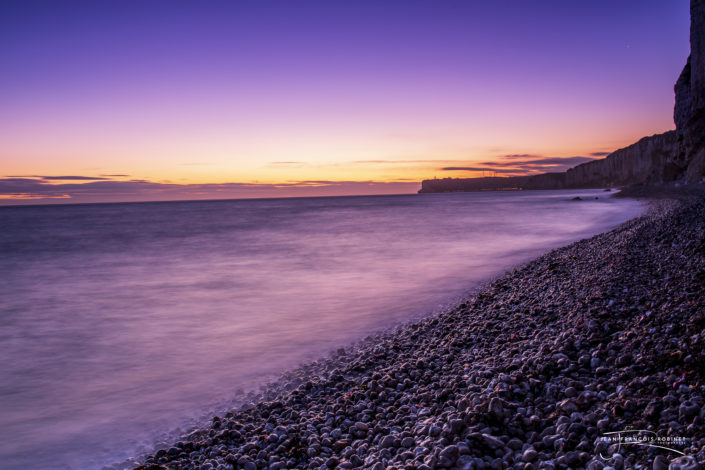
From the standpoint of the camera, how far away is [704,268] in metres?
5.55

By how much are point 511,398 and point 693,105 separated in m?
55.1

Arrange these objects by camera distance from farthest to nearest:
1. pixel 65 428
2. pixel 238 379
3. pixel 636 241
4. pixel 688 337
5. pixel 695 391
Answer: pixel 636 241 < pixel 238 379 < pixel 65 428 < pixel 688 337 < pixel 695 391

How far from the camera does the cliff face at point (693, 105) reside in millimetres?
39000

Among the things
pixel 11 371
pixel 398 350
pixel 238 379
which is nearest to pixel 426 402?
pixel 398 350

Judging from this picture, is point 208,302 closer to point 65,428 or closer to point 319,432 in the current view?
point 65,428

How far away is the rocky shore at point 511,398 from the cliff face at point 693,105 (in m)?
46.9

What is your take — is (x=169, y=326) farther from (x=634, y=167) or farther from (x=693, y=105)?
(x=634, y=167)

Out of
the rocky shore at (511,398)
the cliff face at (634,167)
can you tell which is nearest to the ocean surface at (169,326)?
→ the rocky shore at (511,398)

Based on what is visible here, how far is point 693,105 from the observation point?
43750 millimetres

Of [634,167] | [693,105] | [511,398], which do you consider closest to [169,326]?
[511,398]

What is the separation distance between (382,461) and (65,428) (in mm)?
3708

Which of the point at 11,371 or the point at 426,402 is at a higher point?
the point at 426,402

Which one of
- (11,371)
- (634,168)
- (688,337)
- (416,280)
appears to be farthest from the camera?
(634,168)

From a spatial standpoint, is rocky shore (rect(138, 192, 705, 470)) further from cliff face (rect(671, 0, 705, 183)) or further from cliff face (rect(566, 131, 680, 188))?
cliff face (rect(566, 131, 680, 188))
